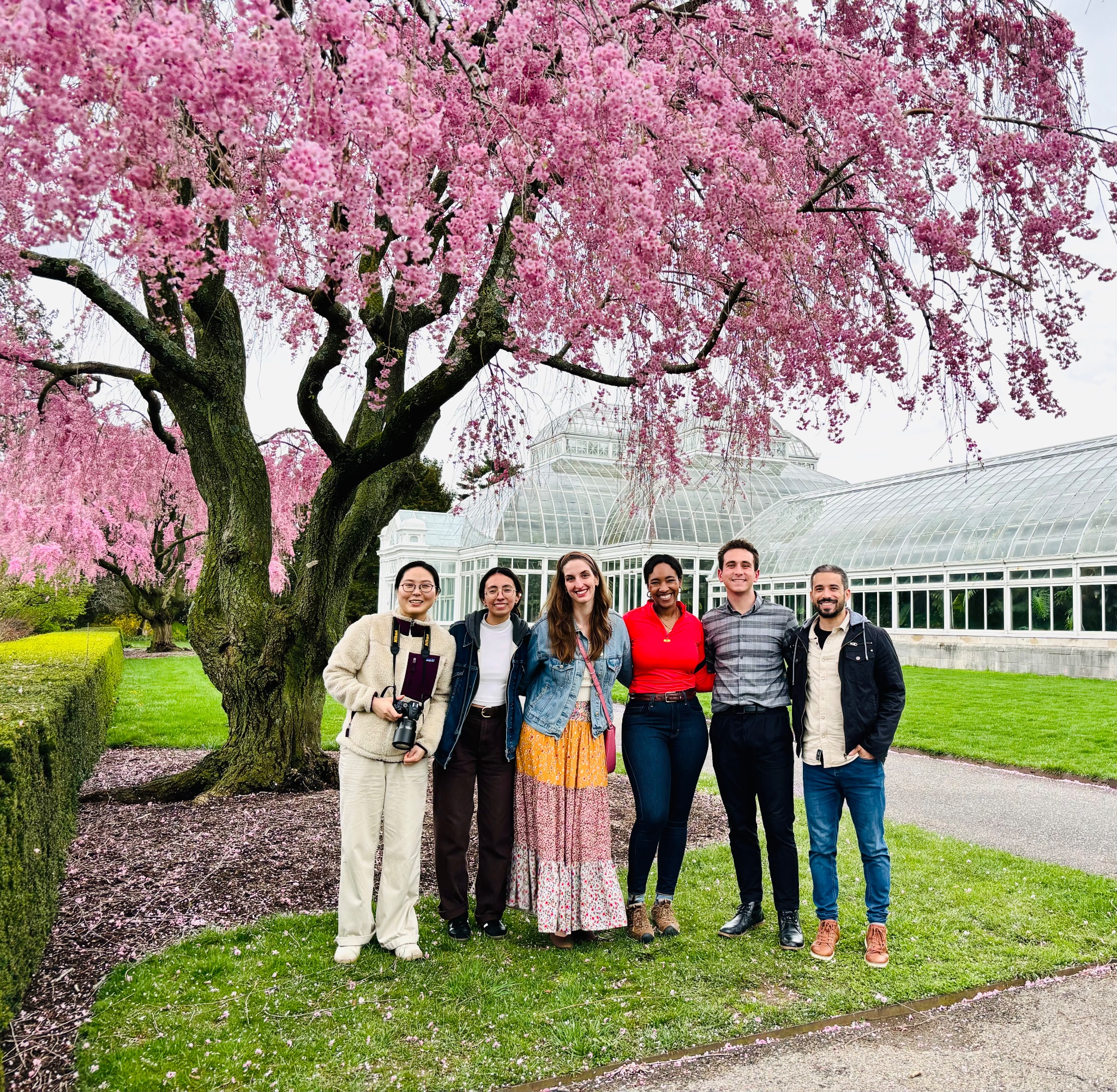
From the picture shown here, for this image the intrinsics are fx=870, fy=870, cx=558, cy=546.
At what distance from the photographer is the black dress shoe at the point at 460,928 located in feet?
14.0

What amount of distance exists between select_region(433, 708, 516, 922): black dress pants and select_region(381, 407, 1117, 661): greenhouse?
11.5 m

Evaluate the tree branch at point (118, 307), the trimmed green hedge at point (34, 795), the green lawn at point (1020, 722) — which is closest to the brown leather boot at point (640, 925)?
the trimmed green hedge at point (34, 795)

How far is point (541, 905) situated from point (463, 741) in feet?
2.82

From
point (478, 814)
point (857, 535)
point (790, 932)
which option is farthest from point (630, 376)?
point (857, 535)

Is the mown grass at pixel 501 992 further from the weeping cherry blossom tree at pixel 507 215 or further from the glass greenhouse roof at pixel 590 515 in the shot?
the glass greenhouse roof at pixel 590 515

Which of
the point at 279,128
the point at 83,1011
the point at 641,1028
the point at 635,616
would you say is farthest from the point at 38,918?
the point at 279,128

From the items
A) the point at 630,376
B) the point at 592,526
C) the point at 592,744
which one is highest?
the point at 592,526

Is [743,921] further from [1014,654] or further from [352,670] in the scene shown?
[1014,654]

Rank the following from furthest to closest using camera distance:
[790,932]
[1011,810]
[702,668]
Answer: [1011,810]
[702,668]
[790,932]

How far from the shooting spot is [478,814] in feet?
14.3

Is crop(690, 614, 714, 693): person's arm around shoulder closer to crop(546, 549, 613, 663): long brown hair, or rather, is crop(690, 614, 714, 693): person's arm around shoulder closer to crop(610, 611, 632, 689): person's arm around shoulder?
crop(610, 611, 632, 689): person's arm around shoulder

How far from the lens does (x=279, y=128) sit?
3.31 m

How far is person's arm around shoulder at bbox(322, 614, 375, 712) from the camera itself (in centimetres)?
413

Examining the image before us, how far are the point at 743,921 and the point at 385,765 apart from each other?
1.99 meters
